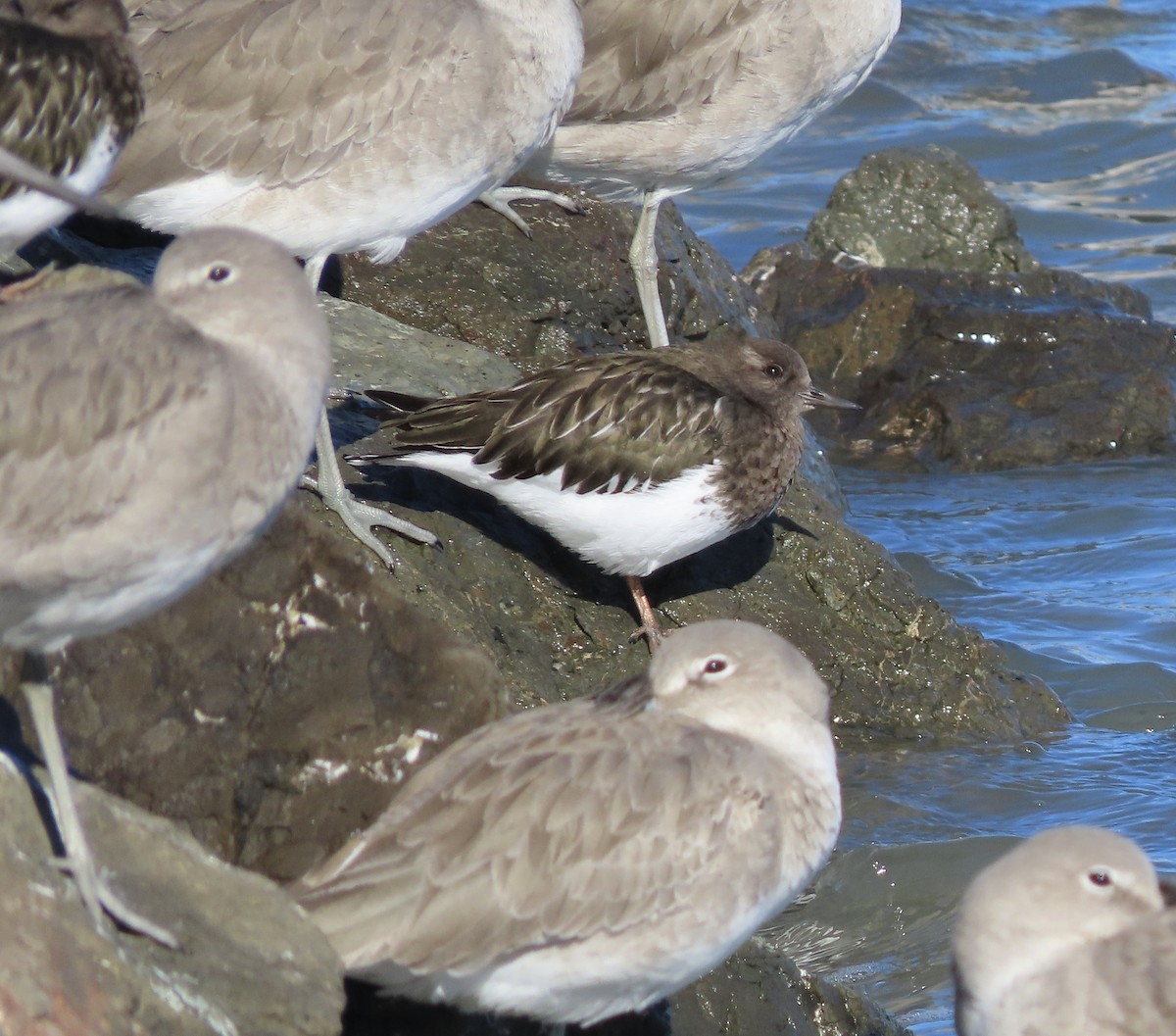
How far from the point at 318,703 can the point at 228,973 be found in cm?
89

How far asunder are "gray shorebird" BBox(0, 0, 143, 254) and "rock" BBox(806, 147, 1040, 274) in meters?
7.56

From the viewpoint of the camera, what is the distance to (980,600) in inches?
393

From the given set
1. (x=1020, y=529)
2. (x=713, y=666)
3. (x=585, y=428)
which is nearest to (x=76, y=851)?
(x=713, y=666)

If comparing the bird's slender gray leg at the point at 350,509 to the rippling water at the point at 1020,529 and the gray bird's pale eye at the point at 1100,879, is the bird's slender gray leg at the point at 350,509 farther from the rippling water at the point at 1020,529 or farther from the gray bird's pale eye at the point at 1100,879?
the gray bird's pale eye at the point at 1100,879

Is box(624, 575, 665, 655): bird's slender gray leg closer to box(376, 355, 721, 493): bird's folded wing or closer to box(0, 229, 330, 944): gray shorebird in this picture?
box(376, 355, 721, 493): bird's folded wing

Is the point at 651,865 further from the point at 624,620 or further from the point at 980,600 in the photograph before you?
the point at 980,600

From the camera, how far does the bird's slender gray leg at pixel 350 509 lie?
21.7 ft

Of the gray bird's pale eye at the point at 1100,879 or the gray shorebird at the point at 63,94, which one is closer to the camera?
the gray bird's pale eye at the point at 1100,879

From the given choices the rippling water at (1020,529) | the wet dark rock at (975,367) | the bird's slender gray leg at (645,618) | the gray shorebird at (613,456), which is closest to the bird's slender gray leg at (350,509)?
the gray shorebird at (613,456)

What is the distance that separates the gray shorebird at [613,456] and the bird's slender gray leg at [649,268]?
56.3 inches

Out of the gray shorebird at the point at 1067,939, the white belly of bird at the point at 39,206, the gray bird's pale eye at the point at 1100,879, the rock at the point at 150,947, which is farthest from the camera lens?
the white belly of bird at the point at 39,206

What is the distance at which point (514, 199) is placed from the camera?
30.7 ft

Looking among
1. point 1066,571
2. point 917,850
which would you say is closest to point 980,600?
point 1066,571

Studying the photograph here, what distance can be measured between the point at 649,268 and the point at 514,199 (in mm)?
922
